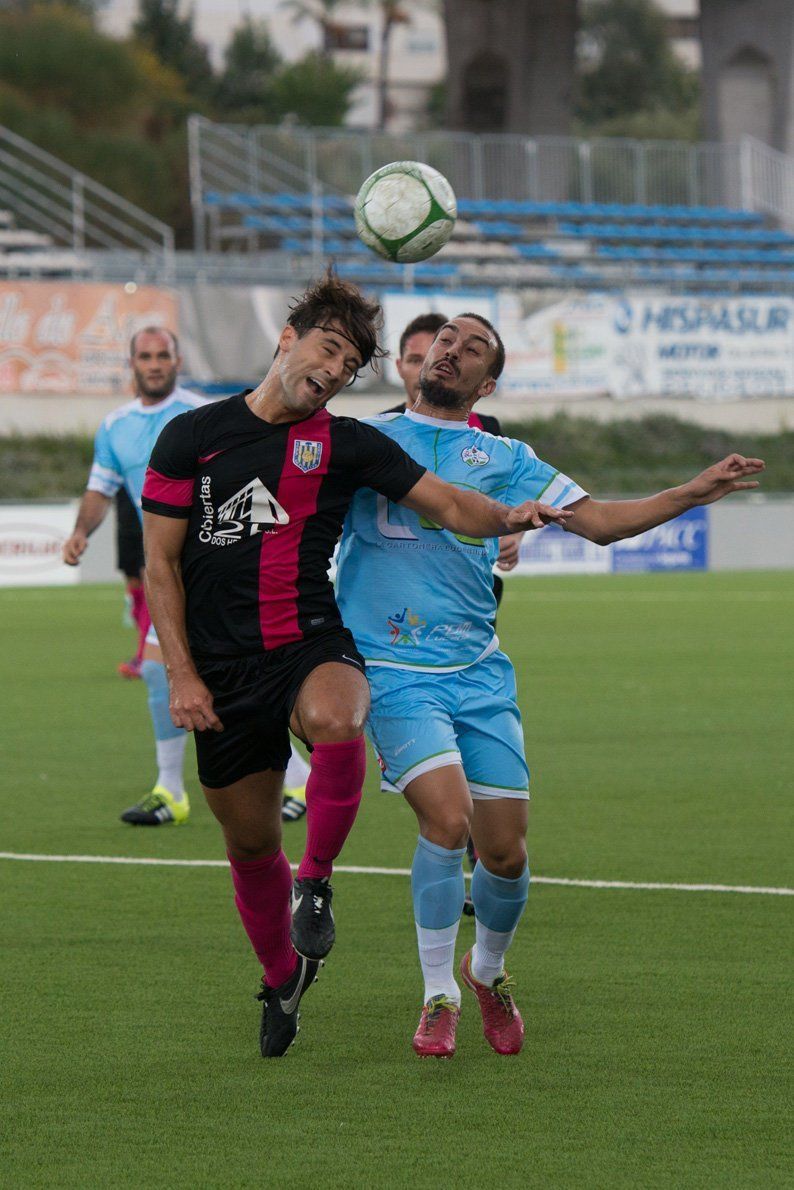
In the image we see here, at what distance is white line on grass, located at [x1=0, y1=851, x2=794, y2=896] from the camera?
7.17 m

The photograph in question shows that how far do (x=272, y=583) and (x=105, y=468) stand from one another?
4.27 m

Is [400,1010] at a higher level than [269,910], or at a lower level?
lower

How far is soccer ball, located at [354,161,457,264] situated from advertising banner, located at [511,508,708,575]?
73.7 feet

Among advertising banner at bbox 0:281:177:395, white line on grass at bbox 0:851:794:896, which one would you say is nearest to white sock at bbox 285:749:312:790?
white line on grass at bbox 0:851:794:896

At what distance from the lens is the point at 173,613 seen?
4883 mm

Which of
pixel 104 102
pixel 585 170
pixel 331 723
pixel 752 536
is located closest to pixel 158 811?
pixel 331 723

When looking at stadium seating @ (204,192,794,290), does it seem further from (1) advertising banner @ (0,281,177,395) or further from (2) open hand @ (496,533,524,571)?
(2) open hand @ (496,533,524,571)

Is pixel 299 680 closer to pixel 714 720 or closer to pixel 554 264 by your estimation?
pixel 714 720

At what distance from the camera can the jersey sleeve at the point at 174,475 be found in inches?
191

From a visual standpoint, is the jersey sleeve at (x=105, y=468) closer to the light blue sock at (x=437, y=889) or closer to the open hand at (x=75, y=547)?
the open hand at (x=75, y=547)

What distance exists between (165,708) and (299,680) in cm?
423

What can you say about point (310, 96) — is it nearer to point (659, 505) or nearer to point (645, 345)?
point (645, 345)

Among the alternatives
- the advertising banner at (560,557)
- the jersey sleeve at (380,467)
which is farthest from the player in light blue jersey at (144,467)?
the advertising banner at (560,557)

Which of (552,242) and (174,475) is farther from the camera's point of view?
(552,242)
